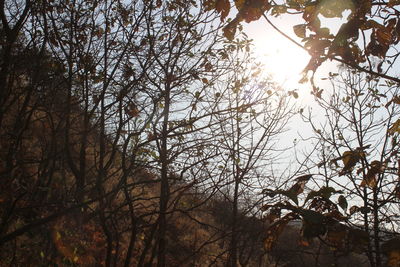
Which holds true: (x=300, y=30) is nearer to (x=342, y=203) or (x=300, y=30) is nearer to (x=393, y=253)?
(x=342, y=203)

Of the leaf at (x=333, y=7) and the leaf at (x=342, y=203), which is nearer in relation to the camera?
the leaf at (x=333, y=7)

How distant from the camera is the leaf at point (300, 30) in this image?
4.04 ft

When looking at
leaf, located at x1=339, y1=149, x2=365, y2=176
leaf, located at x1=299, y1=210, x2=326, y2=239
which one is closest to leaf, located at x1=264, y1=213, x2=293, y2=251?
leaf, located at x1=299, y1=210, x2=326, y2=239

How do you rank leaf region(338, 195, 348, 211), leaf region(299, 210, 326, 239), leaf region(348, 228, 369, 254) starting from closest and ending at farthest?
leaf region(299, 210, 326, 239) < leaf region(348, 228, 369, 254) < leaf region(338, 195, 348, 211)

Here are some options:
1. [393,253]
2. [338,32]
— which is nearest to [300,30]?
[338,32]

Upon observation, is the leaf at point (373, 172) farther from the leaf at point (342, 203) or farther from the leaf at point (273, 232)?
the leaf at point (273, 232)

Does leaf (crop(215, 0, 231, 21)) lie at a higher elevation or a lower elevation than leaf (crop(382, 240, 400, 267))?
higher

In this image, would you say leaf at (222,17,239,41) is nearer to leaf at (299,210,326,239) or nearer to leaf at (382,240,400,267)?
leaf at (299,210,326,239)

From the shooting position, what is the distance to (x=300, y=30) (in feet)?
4.05

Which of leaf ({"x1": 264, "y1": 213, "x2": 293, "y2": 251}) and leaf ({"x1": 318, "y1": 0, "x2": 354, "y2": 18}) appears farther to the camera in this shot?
leaf ({"x1": 264, "y1": 213, "x2": 293, "y2": 251})

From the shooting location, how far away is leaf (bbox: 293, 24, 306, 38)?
1230 millimetres

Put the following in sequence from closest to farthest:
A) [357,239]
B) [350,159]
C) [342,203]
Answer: [357,239], [342,203], [350,159]

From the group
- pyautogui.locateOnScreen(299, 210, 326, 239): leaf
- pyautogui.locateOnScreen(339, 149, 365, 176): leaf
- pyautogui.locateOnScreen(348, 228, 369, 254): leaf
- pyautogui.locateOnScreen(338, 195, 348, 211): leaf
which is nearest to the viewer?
pyautogui.locateOnScreen(299, 210, 326, 239): leaf

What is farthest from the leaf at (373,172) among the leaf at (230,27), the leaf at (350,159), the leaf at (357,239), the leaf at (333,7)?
the leaf at (230,27)
